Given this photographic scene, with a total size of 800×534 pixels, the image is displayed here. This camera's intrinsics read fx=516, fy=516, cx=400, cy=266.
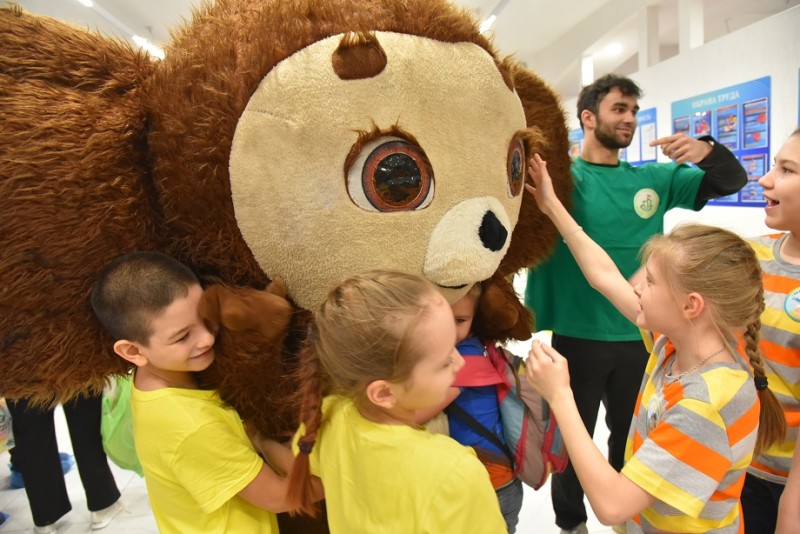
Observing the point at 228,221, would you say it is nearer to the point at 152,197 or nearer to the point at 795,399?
the point at 152,197

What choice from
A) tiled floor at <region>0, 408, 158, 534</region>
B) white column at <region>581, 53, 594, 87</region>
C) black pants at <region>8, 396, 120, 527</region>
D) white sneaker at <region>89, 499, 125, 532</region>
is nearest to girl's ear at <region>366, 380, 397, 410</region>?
black pants at <region>8, 396, 120, 527</region>

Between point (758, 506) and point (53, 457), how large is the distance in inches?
89.5

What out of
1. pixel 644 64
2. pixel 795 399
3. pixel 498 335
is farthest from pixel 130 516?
pixel 644 64

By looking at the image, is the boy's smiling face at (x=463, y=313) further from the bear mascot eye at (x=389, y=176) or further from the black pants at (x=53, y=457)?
the black pants at (x=53, y=457)

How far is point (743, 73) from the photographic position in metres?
3.04

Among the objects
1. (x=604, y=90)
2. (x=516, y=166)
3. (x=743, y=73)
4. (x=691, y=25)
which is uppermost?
(x=691, y=25)

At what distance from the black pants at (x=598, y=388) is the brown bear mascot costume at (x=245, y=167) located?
3.03 ft

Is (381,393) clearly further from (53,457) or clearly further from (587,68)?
(587,68)

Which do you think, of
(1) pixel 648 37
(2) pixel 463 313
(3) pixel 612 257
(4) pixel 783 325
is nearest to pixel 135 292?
(2) pixel 463 313

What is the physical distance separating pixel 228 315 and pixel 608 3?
19.5ft

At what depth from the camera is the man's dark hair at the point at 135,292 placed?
87cm

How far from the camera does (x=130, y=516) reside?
2088 millimetres

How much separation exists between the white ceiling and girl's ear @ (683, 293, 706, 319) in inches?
164

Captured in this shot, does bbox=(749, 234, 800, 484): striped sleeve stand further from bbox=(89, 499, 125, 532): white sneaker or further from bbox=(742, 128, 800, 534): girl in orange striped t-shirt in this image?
bbox=(89, 499, 125, 532): white sneaker
